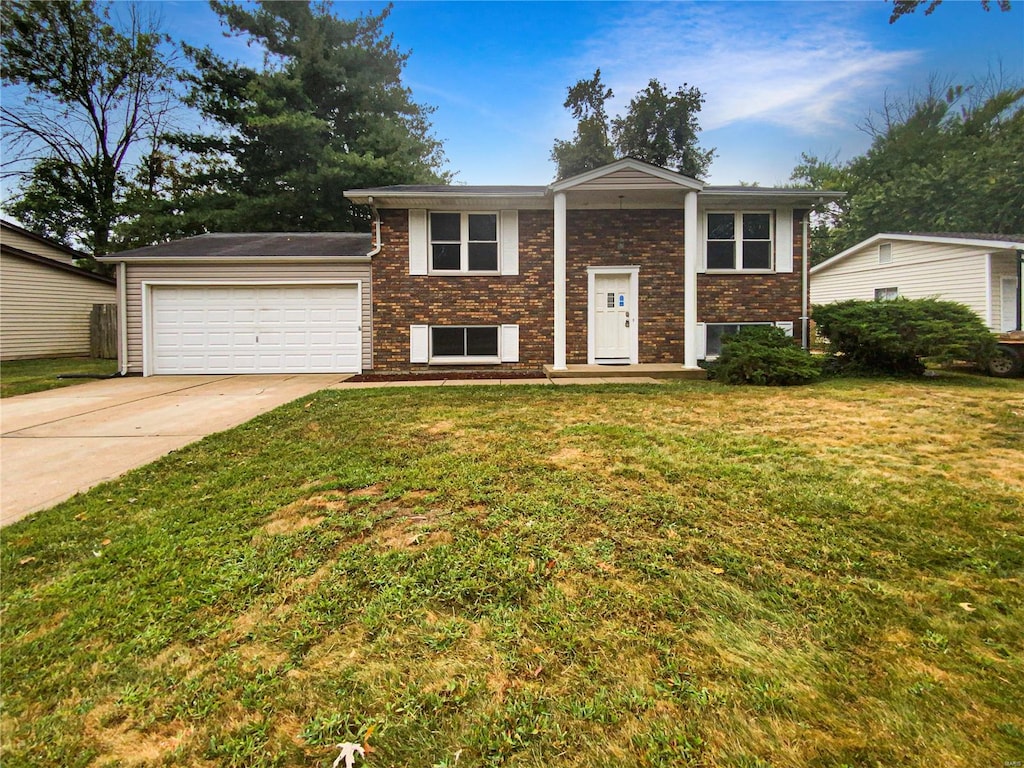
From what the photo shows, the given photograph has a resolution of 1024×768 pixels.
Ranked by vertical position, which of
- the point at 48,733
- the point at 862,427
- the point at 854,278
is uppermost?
the point at 854,278

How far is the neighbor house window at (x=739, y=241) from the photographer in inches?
459

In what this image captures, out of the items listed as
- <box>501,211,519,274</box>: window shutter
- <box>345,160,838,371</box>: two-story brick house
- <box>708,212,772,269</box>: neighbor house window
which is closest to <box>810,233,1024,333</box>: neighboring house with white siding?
<box>708,212,772,269</box>: neighbor house window

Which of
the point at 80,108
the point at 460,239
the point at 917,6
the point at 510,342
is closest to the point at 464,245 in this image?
the point at 460,239

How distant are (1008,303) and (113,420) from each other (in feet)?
67.4

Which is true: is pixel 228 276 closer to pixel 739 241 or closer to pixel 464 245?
pixel 464 245

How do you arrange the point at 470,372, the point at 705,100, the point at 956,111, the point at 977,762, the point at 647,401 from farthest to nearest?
the point at 956,111
the point at 705,100
the point at 470,372
the point at 647,401
the point at 977,762

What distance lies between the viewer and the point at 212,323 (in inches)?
466

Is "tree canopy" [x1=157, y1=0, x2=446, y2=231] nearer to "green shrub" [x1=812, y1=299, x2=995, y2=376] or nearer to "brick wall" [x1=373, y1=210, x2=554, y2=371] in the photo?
"brick wall" [x1=373, y1=210, x2=554, y2=371]

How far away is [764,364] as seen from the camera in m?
9.17

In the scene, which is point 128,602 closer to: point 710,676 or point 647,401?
point 710,676

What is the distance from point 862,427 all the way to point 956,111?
120 ft

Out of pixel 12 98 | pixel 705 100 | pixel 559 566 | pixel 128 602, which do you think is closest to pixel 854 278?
pixel 705 100

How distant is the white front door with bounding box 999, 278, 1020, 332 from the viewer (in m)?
13.4

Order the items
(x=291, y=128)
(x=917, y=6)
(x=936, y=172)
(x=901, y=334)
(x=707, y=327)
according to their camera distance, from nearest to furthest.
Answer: (x=917, y=6) → (x=901, y=334) → (x=707, y=327) → (x=291, y=128) → (x=936, y=172)
